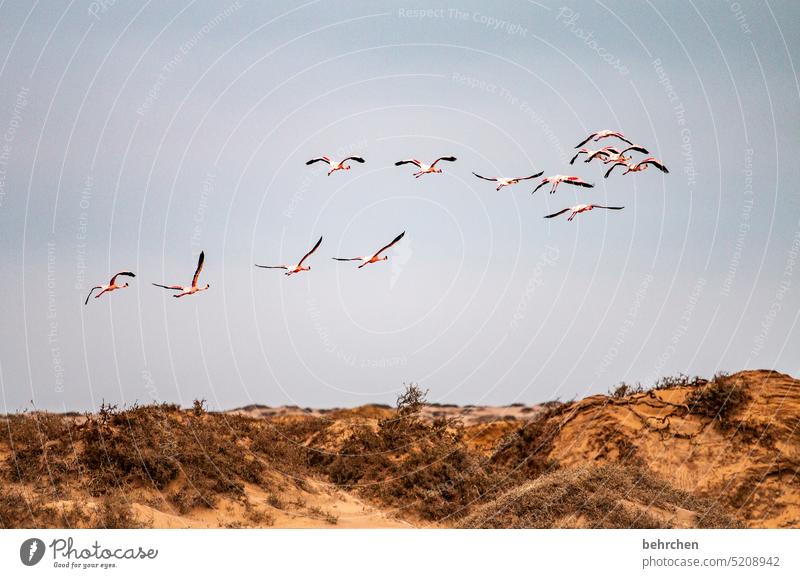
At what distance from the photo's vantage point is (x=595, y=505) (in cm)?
2623

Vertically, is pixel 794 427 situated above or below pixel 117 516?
above

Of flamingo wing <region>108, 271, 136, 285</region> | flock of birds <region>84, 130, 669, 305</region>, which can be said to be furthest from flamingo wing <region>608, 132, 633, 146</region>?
flamingo wing <region>108, 271, 136, 285</region>

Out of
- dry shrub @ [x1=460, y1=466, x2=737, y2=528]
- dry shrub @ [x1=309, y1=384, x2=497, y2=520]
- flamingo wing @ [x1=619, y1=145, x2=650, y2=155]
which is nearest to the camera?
dry shrub @ [x1=460, y1=466, x2=737, y2=528]

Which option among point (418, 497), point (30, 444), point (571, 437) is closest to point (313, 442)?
point (418, 497)

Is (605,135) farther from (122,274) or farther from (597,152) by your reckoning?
(122,274)

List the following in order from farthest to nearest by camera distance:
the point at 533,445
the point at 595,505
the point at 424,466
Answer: the point at 533,445
the point at 424,466
the point at 595,505

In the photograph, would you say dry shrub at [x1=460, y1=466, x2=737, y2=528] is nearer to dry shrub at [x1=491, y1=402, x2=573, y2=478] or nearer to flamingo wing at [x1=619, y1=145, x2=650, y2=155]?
dry shrub at [x1=491, y1=402, x2=573, y2=478]

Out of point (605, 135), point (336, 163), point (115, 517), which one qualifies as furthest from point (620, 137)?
point (115, 517)

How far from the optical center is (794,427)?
33.2 metres

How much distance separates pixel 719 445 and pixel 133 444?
19.8 metres

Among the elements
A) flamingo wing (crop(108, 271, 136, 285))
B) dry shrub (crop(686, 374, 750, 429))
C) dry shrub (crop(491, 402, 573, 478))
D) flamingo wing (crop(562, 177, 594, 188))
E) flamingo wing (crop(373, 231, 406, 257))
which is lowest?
dry shrub (crop(491, 402, 573, 478))

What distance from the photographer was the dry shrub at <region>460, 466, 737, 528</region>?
25.9m
